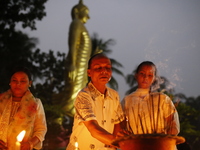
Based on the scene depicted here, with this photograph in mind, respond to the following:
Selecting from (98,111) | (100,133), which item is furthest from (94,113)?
(100,133)

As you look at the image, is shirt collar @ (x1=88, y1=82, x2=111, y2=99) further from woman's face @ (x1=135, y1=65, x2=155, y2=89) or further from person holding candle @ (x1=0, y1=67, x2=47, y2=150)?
person holding candle @ (x1=0, y1=67, x2=47, y2=150)

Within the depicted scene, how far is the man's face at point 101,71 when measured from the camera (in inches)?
118

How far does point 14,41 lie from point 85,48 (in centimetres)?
443

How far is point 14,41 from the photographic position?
16.7 metres

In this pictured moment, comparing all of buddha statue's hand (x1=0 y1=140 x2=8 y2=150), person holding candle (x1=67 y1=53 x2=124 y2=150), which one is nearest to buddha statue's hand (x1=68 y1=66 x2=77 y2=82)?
buddha statue's hand (x1=0 y1=140 x2=8 y2=150)

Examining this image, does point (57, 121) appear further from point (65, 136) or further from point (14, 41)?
point (14, 41)

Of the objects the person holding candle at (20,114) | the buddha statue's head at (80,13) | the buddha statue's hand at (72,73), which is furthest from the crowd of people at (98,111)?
the buddha statue's head at (80,13)

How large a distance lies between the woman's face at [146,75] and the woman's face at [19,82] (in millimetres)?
1179

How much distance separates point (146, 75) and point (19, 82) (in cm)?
131

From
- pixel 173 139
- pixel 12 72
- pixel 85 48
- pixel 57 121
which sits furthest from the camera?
pixel 85 48

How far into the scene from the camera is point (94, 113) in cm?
295

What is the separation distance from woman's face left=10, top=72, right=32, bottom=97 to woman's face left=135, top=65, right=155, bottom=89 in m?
1.18

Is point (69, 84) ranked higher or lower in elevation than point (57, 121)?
higher

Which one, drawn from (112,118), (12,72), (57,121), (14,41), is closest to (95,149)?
(112,118)
